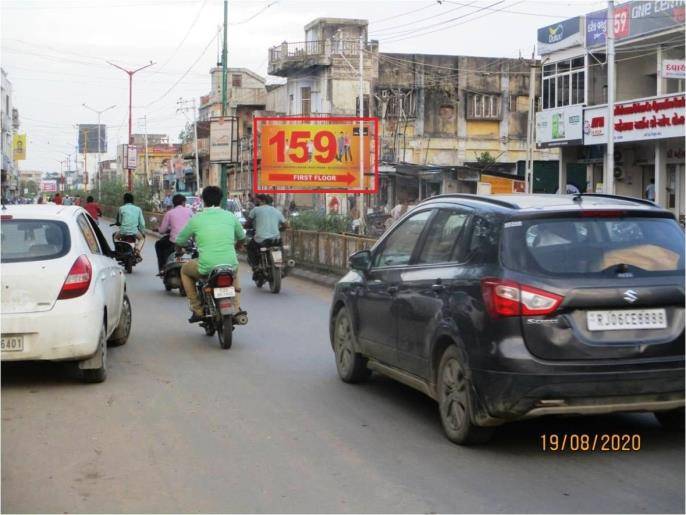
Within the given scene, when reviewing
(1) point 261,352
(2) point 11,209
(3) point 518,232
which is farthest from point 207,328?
(3) point 518,232

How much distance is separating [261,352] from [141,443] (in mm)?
4371

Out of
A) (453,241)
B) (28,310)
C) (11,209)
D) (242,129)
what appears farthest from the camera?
(242,129)

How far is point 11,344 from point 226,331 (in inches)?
123

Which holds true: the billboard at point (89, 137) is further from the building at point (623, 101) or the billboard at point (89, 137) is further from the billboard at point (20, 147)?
the building at point (623, 101)

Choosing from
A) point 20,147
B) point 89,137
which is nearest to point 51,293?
point 20,147

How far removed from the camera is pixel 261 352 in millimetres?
11086

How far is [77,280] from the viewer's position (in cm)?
873

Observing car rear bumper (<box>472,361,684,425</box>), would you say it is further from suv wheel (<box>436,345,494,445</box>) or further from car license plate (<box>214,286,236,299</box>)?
car license plate (<box>214,286,236,299</box>)

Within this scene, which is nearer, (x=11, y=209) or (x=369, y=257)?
(x=369, y=257)

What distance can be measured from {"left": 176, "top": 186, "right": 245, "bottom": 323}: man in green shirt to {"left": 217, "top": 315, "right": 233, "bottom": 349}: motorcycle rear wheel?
15.3 inches

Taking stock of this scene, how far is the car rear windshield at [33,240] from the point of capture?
8.75 meters

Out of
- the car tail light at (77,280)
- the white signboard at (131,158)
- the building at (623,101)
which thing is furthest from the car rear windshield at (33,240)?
the white signboard at (131,158)

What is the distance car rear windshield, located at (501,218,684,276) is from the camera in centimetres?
627

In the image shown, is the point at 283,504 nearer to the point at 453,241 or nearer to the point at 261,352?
the point at 453,241
